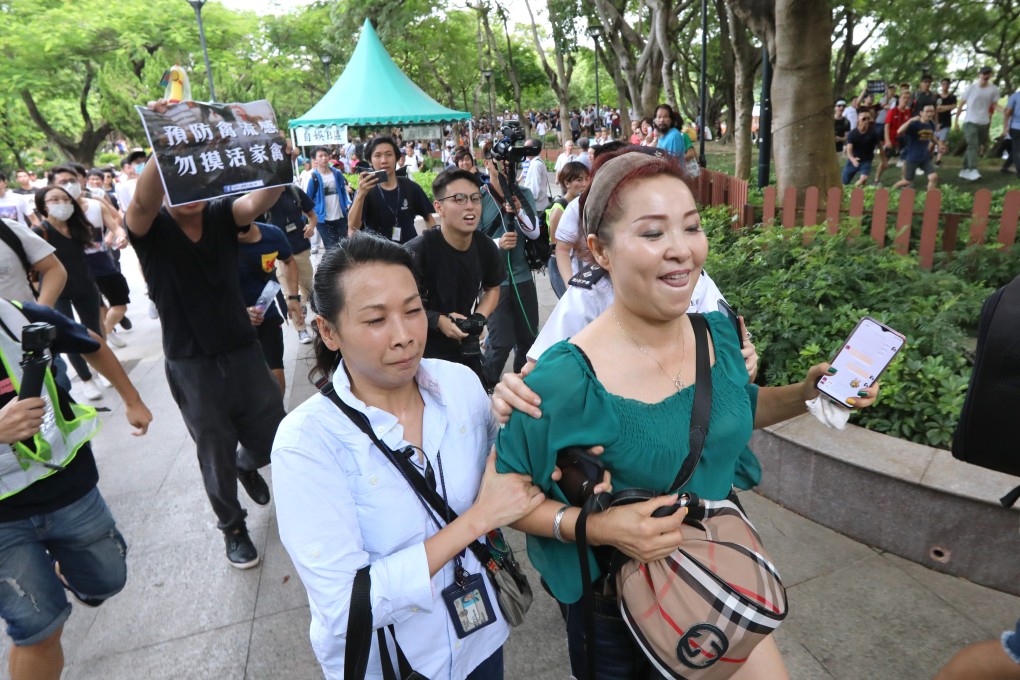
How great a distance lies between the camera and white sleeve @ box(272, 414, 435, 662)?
4.53 feet

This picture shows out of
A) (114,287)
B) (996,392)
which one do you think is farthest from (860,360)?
(114,287)

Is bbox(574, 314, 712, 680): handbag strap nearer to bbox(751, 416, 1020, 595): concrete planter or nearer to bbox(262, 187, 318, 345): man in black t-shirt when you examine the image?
bbox(751, 416, 1020, 595): concrete planter

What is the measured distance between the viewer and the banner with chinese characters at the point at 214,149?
7.67ft

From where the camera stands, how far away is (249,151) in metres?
2.55

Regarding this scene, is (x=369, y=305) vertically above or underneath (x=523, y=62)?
underneath

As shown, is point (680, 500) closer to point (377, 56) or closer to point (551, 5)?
point (377, 56)

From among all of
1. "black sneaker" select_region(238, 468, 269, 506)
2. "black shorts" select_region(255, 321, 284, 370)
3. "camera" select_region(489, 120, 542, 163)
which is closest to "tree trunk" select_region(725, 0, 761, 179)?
"camera" select_region(489, 120, 542, 163)

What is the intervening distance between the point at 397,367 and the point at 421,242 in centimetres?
238

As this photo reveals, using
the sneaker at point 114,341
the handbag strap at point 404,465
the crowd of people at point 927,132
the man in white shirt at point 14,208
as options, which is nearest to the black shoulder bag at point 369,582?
the handbag strap at point 404,465

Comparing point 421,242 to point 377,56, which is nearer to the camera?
point 421,242

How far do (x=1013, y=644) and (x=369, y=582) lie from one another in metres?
1.61

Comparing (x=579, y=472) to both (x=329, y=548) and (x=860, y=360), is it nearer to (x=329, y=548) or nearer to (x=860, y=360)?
(x=329, y=548)

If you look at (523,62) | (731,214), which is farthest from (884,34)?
(523,62)

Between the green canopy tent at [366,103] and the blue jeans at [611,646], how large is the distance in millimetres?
14420
